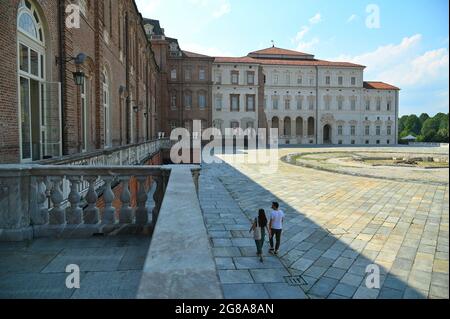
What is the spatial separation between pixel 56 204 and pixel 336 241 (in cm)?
516

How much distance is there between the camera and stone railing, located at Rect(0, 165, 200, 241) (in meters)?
4.68

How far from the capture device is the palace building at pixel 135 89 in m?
8.14

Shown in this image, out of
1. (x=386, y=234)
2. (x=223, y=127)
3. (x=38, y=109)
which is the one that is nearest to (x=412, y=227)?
(x=386, y=234)

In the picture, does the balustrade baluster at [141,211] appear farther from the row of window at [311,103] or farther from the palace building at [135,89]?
the row of window at [311,103]

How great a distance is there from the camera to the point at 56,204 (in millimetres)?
4980

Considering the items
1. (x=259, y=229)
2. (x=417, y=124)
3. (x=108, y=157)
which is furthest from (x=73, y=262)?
(x=417, y=124)

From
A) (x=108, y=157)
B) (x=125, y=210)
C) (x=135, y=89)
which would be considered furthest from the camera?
(x=135, y=89)

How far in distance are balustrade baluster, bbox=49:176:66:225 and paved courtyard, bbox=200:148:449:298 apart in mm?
2510

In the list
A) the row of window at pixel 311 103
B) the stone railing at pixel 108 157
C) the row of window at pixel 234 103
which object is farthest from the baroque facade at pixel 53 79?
the row of window at pixel 311 103

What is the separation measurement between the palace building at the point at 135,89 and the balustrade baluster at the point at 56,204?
2833mm

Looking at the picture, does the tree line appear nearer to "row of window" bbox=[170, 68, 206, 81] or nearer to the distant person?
"row of window" bbox=[170, 68, 206, 81]

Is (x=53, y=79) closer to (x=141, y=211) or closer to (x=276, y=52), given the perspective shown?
(x=141, y=211)

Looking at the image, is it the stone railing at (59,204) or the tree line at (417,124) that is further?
the tree line at (417,124)

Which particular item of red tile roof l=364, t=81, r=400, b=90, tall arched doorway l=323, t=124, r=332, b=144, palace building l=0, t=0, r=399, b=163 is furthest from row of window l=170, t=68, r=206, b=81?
red tile roof l=364, t=81, r=400, b=90
